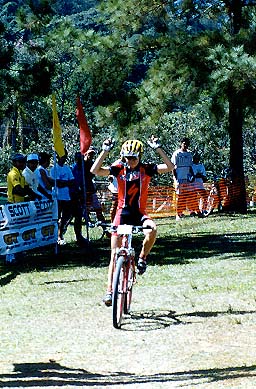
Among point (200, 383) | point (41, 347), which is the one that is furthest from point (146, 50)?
point (200, 383)

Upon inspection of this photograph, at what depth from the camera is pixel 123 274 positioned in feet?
30.3

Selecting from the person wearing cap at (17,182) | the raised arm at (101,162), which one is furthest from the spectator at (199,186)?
the raised arm at (101,162)

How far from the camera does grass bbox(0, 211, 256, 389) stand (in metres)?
7.11

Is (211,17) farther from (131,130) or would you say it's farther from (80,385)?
(80,385)

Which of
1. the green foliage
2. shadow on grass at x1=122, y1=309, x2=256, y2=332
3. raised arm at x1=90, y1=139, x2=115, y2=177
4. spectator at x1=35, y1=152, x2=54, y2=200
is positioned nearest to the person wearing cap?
spectator at x1=35, y1=152, x2=54, y2=200

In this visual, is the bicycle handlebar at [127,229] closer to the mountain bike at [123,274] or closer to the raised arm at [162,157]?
the mountain bike at [123,274]

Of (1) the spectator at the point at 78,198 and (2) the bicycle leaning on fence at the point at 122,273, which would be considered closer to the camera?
(2) the bicycle leaning on fence at the point at 122,273

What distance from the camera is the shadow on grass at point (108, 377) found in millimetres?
6797

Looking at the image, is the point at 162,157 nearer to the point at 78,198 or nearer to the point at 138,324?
the point at 138,324

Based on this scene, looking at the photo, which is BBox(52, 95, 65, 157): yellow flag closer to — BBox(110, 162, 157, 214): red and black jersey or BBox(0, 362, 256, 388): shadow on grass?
BBox(110, 162, 157, 214): red and black jersey

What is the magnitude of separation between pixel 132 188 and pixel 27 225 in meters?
5.87

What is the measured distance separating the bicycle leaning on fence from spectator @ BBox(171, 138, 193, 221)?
1214 centimetres

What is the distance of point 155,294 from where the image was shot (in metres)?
11.1

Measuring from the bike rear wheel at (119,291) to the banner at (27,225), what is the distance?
5.42m
